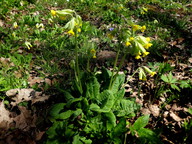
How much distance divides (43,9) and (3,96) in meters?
3.98

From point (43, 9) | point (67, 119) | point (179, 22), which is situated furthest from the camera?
point (43, 9)

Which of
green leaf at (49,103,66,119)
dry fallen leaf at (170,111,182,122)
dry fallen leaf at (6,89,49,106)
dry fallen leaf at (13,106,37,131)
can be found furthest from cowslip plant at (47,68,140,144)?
dry fallen leaf at (170,111,182,122)

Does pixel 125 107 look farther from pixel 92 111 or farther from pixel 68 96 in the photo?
pixel 68 96

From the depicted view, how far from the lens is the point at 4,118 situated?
2.34 m

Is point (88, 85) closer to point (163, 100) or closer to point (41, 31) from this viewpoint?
point (163, 100)

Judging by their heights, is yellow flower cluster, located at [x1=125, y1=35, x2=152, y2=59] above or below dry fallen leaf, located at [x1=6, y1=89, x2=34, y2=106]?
above

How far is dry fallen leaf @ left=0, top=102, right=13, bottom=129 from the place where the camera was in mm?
2242

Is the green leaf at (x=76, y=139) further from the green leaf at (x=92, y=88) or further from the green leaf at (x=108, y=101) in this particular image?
the green leaf at (x=92, y=88)

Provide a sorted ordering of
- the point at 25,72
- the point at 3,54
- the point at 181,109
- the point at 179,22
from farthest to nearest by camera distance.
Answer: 1. the point at 179,22
2. the point at 3,54
3. the point at 25,72
4. the point at 181,109

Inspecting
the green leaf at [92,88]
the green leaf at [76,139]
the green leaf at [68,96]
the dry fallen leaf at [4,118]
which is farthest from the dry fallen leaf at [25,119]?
the green leaf at [92,88]

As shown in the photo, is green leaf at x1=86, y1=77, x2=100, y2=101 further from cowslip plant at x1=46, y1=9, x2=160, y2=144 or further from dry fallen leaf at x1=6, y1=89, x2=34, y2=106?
dry fallen leaf at x1=6, y1=89, x2=34, y2=106

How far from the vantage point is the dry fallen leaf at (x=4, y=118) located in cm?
224

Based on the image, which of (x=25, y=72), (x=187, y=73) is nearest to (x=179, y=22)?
(x=187, y=73)

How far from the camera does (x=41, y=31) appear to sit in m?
4.58
